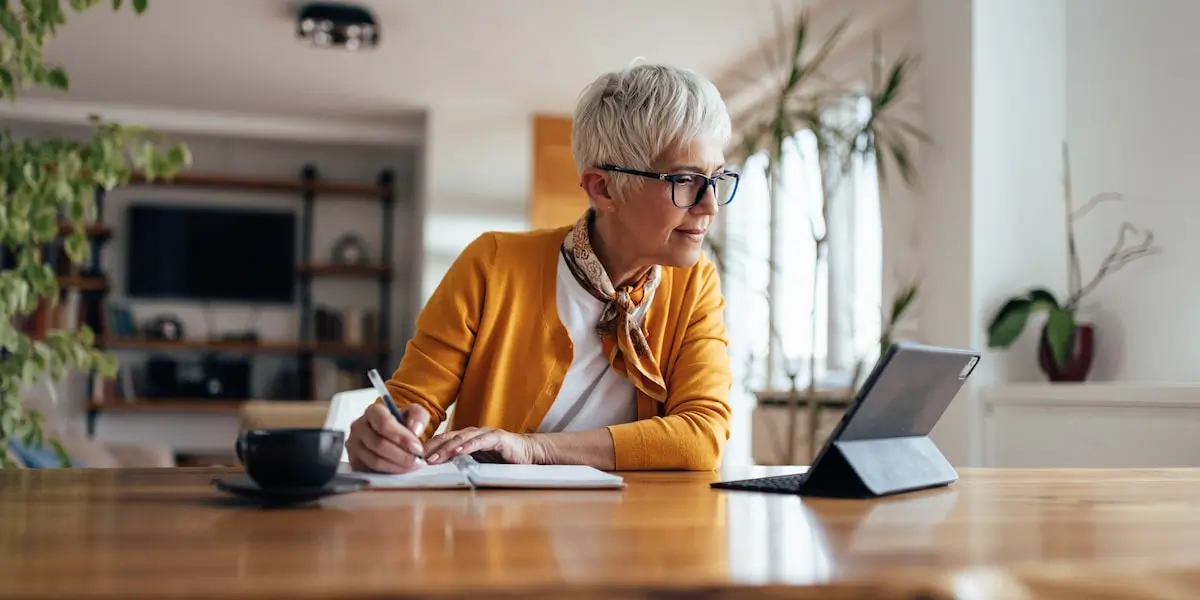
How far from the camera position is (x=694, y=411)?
1675 millimetres

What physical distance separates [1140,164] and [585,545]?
11.1ft

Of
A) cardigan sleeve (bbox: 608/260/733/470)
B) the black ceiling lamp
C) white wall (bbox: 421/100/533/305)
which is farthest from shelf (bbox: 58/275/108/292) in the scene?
cardigan sleeve (bbox: 608/260/733/470)

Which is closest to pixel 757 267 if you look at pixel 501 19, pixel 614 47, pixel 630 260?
pixel 614 47

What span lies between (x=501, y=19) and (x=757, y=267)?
83.4 inches

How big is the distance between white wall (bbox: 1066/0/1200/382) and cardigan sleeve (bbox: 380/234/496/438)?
2.55 meters

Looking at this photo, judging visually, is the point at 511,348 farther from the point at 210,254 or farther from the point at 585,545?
the point at 210,254

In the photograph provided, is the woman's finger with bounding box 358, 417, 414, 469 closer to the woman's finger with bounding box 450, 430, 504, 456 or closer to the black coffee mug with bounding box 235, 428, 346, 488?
the woman's finger with bounding box 450, 430, 504, 456

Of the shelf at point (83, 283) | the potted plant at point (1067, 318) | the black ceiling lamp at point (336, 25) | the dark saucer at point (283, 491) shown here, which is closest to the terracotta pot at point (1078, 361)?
the potted plant at point (1067, 318)

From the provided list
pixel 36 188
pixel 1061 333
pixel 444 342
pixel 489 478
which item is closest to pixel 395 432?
pixel 489 478

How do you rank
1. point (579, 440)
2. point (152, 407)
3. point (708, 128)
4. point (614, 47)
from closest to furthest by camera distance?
point (579, 440), point (708, 128), point (614, 47), point (152, 407)

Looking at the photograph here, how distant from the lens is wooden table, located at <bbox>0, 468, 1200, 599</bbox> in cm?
63

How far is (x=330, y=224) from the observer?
8312mm

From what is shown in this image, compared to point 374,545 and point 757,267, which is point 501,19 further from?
point 374,545

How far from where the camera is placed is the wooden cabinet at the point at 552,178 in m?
7.27
